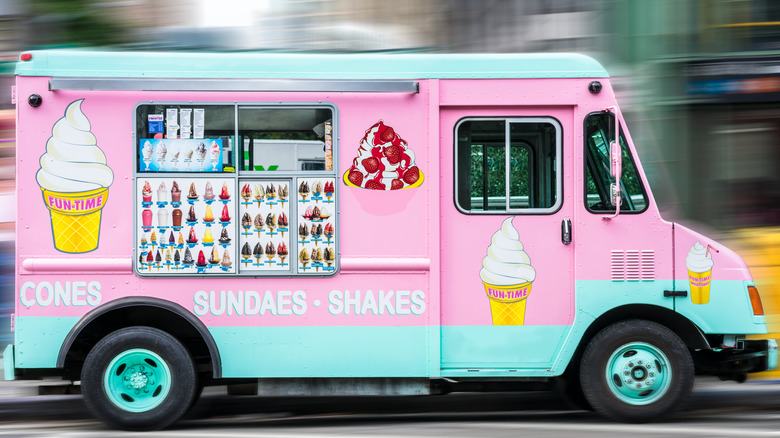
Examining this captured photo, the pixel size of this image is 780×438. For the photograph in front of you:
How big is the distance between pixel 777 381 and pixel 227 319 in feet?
18.1

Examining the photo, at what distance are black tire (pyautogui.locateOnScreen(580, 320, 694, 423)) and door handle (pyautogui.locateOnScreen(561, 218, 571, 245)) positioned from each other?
28.7 inches

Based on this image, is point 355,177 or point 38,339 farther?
point 355,177

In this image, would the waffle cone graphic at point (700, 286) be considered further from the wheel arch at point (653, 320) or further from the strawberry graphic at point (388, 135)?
the strawberry graphic at point (388, 135)

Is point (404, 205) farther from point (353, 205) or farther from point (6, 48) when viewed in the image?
point (6, 48)

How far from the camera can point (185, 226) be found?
6.01 metres

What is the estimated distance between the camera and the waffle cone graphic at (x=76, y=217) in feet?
19.4

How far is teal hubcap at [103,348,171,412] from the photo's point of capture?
5.97 metres

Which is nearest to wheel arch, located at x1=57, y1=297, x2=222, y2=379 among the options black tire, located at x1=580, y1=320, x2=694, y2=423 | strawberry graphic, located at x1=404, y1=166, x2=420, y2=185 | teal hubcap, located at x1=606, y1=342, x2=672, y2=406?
strawberry graphic, located at x1=404, y1=166, x2=420, y2=185

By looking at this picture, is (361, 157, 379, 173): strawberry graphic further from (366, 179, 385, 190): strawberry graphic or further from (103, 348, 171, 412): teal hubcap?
(103, 348, 171, 412): teal hubcap

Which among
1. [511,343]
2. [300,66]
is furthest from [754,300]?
[300,66]

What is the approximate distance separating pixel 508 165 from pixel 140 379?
3133mm

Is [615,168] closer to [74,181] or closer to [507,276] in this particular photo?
[507,276]

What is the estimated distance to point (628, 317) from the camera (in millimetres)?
6199

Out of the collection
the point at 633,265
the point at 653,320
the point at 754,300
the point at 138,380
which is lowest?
the point at 138,380
